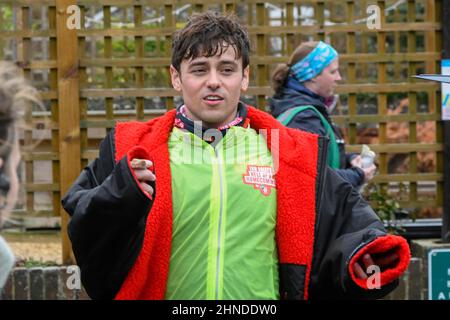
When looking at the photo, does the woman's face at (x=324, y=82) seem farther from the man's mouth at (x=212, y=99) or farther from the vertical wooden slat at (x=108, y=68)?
the man's mouth at (x=212, y=99)

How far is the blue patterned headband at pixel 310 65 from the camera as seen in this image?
583 cm

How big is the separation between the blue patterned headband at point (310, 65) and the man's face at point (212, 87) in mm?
2212

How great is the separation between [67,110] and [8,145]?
4.69 meters

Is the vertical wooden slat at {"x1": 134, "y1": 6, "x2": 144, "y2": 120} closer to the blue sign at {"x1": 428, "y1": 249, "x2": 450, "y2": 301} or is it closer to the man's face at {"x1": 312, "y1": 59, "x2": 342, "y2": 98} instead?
the man's face at {"x1": 312, "y1": 59, "x2": 342, "y2": 98}

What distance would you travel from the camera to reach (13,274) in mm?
6906

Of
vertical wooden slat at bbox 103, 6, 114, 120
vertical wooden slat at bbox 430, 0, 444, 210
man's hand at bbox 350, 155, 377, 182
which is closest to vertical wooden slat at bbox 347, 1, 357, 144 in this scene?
vertical wooden slat at bbox 430, 0, 444, 210

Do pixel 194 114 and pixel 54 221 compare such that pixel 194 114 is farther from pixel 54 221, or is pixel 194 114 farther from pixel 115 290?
pixel 54 221

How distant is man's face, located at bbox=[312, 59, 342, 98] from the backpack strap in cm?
23

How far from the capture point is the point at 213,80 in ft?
11.7

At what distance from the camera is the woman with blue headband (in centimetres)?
559

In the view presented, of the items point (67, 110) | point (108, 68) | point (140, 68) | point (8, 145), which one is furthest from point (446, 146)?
point (8, 145)

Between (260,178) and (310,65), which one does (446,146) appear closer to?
(310,65)

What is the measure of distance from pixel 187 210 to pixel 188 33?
650 millimetres

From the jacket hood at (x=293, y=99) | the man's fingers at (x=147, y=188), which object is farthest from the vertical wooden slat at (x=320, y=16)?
the man's fingers at (x=147, y=188)
